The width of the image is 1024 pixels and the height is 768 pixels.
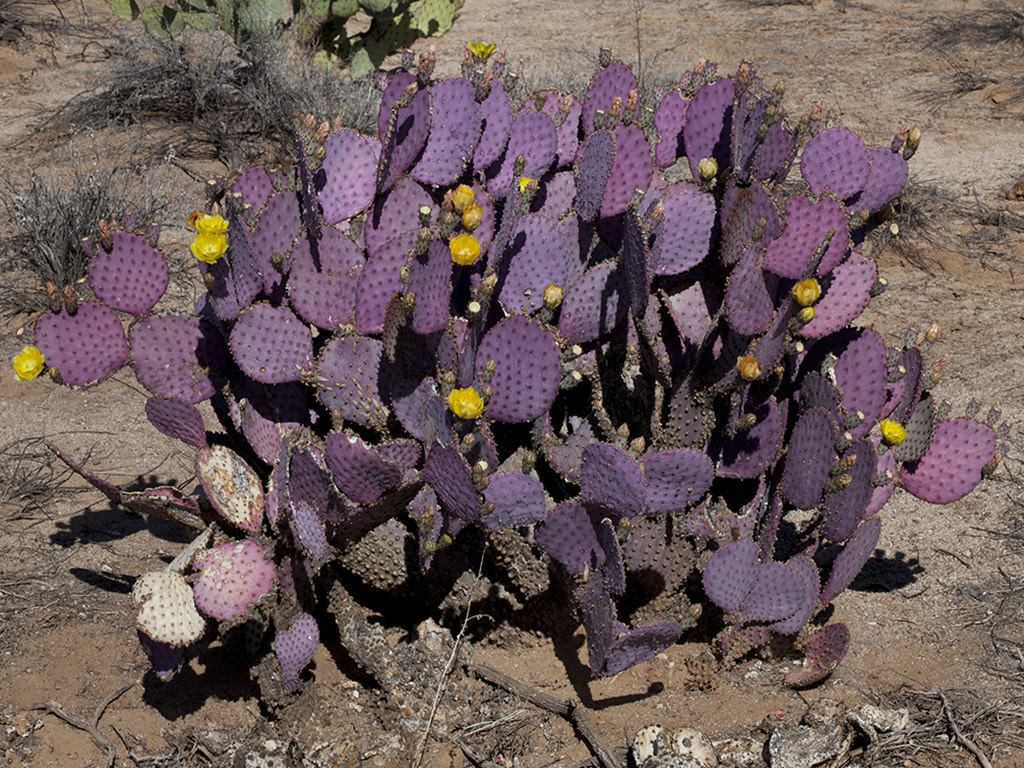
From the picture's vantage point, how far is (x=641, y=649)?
2576 mm

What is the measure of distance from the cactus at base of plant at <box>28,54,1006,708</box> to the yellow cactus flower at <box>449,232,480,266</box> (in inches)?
0.4

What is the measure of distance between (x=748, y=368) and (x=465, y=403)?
65 cm

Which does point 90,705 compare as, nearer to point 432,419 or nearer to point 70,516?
point 70,516

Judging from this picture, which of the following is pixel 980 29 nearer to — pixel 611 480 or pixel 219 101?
pixel 219 101

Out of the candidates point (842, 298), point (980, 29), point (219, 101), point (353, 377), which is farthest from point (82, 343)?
point (980, 29)

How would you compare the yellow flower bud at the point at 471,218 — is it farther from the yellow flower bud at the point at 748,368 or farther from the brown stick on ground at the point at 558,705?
the brown stick on ground at the point at 558,705

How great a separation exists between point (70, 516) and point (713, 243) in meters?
2.11

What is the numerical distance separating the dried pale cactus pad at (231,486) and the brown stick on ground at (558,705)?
691mm

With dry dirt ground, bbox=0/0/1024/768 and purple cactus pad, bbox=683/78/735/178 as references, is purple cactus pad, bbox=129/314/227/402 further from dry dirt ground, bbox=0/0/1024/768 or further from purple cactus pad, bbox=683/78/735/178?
purple cactus pad, bbox=683/78/735/178

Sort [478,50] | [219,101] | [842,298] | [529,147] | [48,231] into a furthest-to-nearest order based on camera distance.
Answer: [219,101], [48,231], [478,50], [529,147], [842,298]

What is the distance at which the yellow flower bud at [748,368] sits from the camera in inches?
96.9

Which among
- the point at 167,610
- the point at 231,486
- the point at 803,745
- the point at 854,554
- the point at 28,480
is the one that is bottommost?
the point at 803,745

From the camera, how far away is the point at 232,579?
96.3 inches

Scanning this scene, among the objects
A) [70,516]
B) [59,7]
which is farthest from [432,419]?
[59,7]
